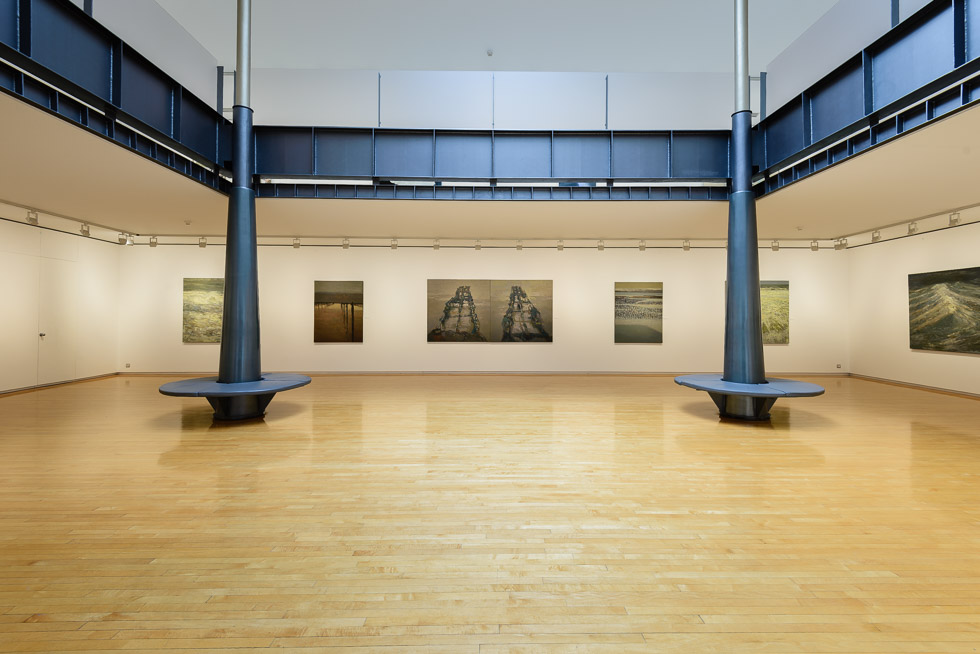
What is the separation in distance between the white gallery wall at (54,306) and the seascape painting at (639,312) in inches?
719

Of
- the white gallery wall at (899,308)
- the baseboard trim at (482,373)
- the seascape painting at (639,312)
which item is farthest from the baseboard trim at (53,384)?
the white gallery wall at (899,308)

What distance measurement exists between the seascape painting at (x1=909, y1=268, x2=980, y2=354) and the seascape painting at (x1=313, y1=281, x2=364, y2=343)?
18402mm

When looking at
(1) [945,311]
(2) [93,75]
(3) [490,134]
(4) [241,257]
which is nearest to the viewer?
(2) [93,75]

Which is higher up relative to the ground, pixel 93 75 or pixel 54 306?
pixel 93 75

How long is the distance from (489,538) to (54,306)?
17.0 metres

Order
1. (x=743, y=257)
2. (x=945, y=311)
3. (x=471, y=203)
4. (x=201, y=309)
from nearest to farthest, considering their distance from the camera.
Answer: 1. (x=743, y=257)
2. (x=471, y=203)
3. (x=945, y=311)
4. (x=201, y=309)

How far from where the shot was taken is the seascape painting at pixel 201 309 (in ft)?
56.1

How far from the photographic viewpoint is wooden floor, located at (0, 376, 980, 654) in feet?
10.0

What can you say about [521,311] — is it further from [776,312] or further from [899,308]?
[899,308]

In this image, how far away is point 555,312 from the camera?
17.5m

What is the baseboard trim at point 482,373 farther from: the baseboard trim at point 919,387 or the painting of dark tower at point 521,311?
the painting of dark tower at point 521,311

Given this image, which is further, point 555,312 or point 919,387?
point 555,312

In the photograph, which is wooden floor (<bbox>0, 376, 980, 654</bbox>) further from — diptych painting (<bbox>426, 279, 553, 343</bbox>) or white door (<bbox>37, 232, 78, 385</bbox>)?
diptych painting (<bbox>426, 279, 553, 343</bbox>)

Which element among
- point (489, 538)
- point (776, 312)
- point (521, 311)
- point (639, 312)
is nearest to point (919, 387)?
point (776, 312)
